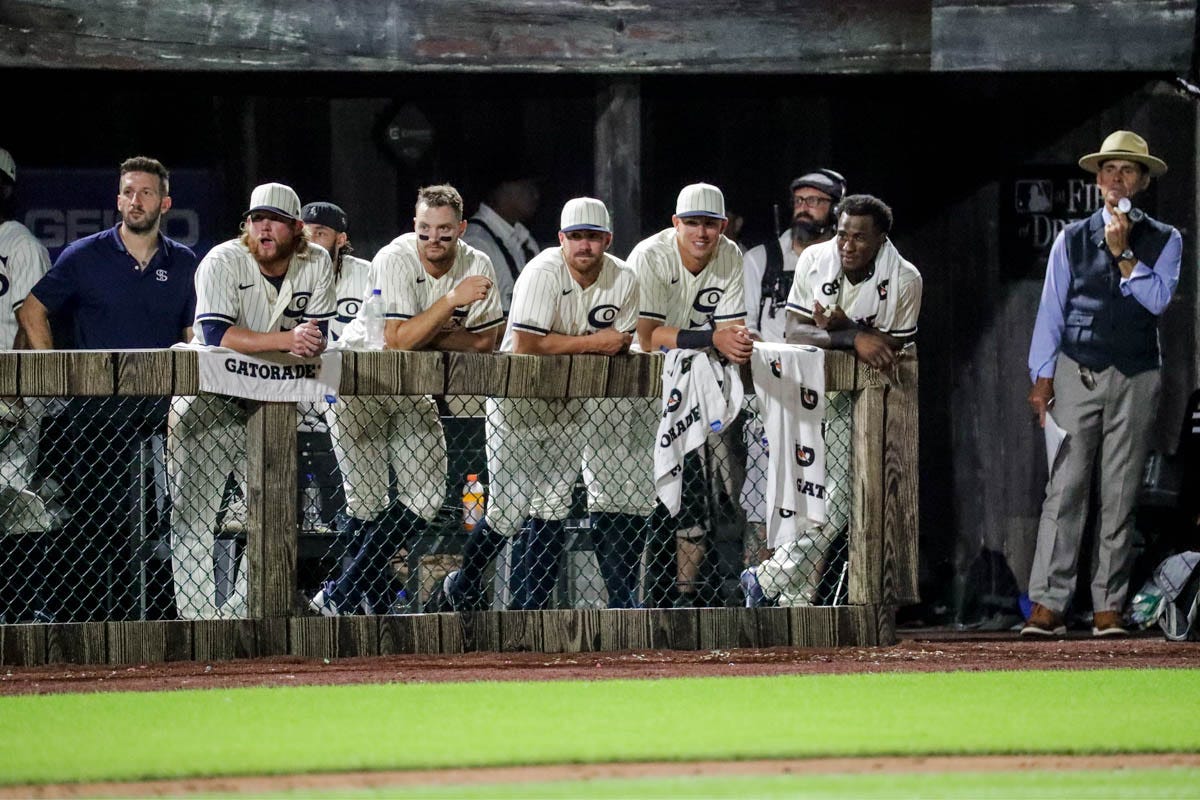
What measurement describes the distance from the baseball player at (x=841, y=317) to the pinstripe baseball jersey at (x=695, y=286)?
0.32 m

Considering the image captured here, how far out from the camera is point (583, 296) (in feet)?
29.2

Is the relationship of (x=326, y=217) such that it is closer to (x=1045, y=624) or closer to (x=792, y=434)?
(x=792, y=434)

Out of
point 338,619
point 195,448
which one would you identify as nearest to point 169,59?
point 195,448

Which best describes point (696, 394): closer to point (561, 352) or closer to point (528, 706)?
point (561, 352)

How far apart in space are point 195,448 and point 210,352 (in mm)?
504

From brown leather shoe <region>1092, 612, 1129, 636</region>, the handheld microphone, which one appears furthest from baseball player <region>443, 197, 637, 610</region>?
brown leather shoe <region>1092, 612, 1129, 636</region>

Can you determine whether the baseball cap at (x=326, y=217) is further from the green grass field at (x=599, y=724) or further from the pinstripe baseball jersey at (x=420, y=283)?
the green grass field at (x=599, y=724)

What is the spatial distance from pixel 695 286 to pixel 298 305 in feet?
A: 5.93

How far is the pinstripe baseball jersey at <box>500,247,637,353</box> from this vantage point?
8797 mm

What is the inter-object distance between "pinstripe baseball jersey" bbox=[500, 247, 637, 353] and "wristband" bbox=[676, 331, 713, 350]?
0.96 ft

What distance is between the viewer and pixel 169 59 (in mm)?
10656

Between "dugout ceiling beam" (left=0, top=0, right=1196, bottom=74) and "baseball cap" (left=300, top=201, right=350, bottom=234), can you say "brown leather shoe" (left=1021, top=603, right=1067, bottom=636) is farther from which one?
"baseball cap" (left=300, top=201, right=350, bottom=234)

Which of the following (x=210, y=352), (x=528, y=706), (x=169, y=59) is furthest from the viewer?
(x=169, y=59)

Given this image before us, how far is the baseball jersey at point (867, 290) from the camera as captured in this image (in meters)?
9.27
